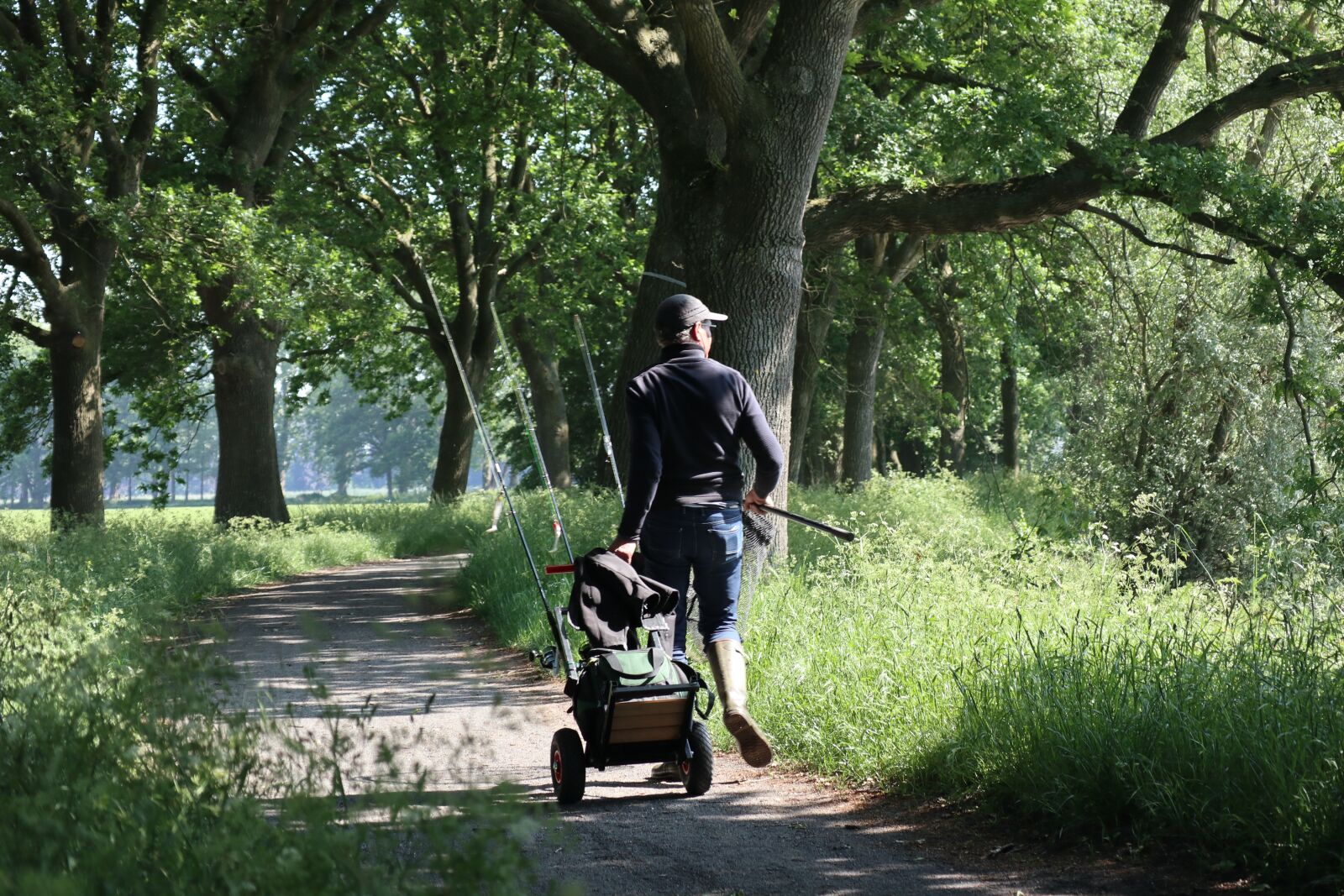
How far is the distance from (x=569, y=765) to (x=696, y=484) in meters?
1.46

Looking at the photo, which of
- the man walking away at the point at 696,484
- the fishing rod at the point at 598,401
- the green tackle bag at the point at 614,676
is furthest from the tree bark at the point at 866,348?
the green tackle bag at the point at 614,676

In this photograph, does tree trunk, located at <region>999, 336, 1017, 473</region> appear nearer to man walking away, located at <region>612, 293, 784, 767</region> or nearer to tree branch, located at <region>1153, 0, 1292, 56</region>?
tree branch, located at <region>1153, 0, 1292, 56</region>

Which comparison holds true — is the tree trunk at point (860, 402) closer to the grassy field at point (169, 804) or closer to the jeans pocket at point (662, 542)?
the jeans pocket at point (662, 542)

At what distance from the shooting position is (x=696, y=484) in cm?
635

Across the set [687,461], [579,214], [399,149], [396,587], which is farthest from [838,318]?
[687,461]

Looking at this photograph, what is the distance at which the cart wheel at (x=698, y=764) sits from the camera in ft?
20.4

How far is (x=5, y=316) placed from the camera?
21.5m

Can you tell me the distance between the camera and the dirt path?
4672mm

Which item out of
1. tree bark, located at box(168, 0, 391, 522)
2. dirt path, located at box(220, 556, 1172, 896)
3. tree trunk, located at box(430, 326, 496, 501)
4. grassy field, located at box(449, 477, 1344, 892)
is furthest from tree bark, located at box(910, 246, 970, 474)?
dirt path, located at box(220, 556, 1172, 896)

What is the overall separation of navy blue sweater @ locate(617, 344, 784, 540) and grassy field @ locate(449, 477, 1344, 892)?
58.0 inches

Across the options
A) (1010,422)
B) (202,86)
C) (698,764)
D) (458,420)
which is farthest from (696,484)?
(1010,422)

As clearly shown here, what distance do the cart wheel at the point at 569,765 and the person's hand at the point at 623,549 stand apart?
85cm

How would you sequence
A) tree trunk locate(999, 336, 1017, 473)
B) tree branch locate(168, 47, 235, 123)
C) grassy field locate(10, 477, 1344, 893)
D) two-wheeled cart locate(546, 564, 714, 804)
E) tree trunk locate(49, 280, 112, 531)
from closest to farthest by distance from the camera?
grassy field locate(10, 477, 1344, 893) < two-wheeled cart locate(546, 564, 714, 804) < tree trunk locate(49, 280, 112, 531) < tree branch locate(168, 47, 235, 123) < tree trunk locate(999, 336, 1017, 473)

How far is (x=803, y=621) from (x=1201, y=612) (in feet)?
8.06
